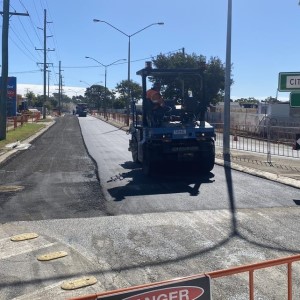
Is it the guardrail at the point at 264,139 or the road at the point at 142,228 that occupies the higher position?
the guardrail at the point at 264,139

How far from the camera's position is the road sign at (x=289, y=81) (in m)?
10.9

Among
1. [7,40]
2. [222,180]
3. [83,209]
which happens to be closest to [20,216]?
[83,209]

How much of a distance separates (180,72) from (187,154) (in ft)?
8.19

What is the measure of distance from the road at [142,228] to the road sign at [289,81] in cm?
236

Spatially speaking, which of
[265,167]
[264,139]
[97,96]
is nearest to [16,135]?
[264,139]

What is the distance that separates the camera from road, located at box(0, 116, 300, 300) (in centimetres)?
598

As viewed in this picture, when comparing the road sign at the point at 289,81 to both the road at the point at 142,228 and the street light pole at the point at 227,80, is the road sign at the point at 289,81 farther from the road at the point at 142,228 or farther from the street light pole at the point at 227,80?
the street light pole at the point at 227,80

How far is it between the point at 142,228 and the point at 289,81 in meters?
4.90

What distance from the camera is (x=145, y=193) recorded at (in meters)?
11.5

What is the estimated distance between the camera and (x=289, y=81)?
10898mm

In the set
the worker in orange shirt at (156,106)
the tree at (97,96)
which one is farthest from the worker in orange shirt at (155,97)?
the tree at (97,96)

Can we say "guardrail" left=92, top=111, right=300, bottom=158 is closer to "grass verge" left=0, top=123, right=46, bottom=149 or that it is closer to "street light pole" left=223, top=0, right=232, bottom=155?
"street light pole" left=223, top=0, right=232, bottom=155

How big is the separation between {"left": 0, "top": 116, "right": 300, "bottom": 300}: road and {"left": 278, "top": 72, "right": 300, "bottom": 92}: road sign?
2.36m

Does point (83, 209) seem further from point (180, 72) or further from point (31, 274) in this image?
point (180, 72)
